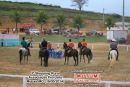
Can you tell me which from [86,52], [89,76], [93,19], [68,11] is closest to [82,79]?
[89,76]

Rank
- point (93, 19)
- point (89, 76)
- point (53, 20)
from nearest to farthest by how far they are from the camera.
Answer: point (89, 76)
point (53, 20)
point (93, 19)

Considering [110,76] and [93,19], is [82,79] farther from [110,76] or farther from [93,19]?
[93,19]

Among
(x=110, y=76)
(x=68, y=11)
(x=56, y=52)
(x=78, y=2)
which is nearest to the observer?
(x=110, y=76)

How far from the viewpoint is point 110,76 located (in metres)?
23.0

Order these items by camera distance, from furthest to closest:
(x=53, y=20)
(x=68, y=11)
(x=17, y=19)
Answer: (x=68, y=11)
(x=53, y=20)
(x=17, y=19)

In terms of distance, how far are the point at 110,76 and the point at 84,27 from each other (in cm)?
11000

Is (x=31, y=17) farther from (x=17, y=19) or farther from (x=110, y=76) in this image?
(x=110, y=76)

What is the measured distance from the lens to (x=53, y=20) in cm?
13062

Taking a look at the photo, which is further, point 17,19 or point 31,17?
point 31,17

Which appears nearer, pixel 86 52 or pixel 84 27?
pixel 86 52

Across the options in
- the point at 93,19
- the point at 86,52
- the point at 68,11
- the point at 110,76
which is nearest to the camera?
the point at 110,76

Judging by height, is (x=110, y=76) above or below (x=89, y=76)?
below

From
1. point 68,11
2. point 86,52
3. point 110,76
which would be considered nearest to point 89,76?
point 110,76

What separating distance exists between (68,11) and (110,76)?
12954 cm
